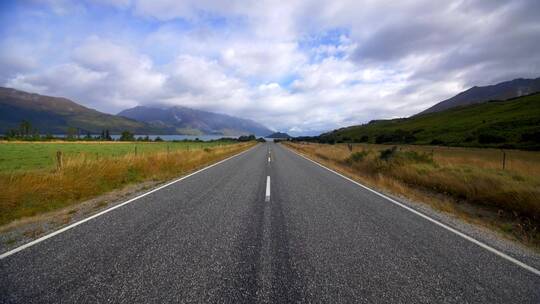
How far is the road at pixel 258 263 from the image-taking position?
2688mm

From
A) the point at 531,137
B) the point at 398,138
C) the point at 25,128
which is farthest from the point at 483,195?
the point at 25,128

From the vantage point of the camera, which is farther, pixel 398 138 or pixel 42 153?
pixel 398 138

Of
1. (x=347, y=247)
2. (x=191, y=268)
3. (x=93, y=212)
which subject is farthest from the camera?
(x=93, y=212)

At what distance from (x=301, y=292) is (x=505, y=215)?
24.8 ft

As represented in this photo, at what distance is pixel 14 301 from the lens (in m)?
2.49

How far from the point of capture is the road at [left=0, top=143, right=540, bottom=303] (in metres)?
2.69

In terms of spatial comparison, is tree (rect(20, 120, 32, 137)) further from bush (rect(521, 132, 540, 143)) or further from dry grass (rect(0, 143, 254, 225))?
bush (rect(521, 132, 540, 143))

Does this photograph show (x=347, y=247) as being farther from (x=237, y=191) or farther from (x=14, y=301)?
(x=237, y=191)

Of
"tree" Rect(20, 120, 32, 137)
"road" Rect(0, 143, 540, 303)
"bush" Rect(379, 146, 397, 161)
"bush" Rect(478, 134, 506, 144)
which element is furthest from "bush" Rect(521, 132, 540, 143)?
"tree" Rect(20, 120, 32, 137)

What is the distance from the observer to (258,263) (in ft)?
11.0

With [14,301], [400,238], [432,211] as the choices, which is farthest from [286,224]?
[432,211]

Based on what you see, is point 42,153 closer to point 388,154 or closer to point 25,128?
point 388,154

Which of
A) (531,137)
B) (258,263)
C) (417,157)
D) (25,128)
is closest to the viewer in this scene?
(258,263)

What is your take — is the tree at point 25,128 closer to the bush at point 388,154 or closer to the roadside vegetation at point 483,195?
the bush at point 388,154
